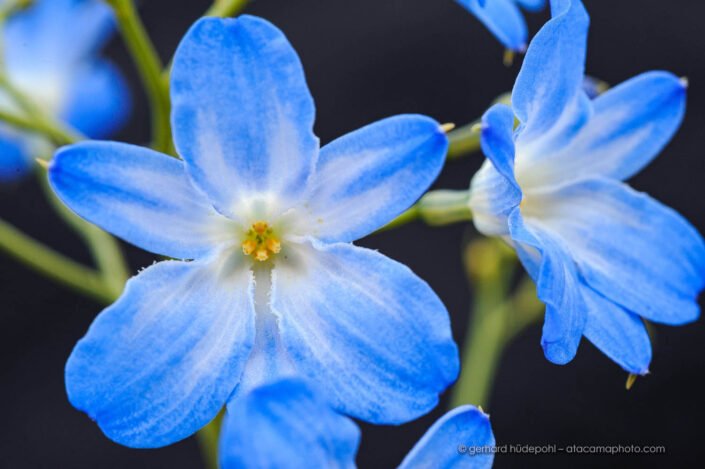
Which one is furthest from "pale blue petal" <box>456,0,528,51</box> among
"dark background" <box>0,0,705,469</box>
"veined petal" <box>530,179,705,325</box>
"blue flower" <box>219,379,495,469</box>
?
"dark background" <box>0,0,705,469</box>

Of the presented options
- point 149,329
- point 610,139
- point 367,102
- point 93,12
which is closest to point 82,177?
point 149,329

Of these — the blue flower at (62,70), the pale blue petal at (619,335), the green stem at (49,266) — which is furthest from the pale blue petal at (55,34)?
the pale blue petal at (619,335)

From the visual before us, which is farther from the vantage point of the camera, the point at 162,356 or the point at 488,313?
the point at 488,313

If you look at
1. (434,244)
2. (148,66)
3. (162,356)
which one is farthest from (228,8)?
(434,244)

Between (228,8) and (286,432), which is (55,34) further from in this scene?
(286,432)

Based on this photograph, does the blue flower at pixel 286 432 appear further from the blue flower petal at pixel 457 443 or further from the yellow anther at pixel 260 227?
the yellow anther at pixel 260 227
